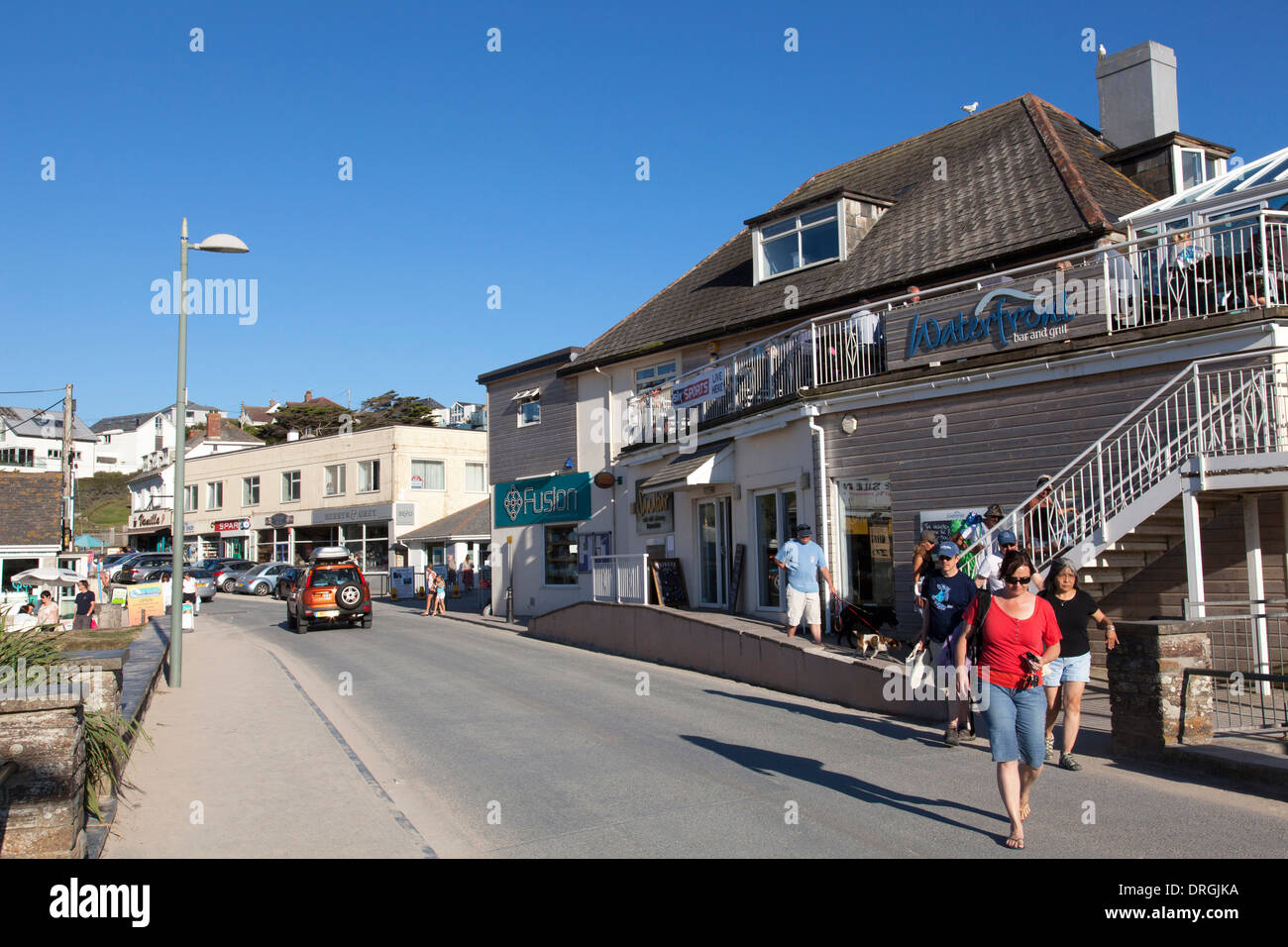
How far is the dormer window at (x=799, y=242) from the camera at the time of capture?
1925cm

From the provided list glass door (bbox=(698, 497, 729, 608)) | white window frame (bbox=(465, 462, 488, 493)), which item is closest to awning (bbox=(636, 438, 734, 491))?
glass door (bbox=(698, 497, 729, 608))

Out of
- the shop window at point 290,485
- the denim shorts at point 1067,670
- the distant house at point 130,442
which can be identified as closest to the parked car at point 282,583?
the shop window at point 290,485

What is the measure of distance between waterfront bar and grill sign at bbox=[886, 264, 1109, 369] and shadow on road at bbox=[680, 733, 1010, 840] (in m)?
6.96

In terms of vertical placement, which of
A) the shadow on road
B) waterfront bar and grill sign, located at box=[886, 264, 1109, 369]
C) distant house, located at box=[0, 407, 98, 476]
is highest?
distant house, located at box=[0, 407, 98, 476]

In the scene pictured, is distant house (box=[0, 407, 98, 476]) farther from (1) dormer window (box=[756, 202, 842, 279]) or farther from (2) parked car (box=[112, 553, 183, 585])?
(1) dormer window (box=[756, 202, 842, 279])

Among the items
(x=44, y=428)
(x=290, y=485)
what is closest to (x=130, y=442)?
(x=44, y=428)

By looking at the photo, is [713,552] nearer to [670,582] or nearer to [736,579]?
[670,582]

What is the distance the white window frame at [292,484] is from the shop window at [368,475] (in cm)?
566

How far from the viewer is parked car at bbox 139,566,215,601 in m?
36.5

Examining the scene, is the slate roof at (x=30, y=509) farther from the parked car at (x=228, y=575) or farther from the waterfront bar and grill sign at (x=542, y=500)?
the waterfront bar and grill sign at (x=542, y=500)

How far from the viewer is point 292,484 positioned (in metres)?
51.6
